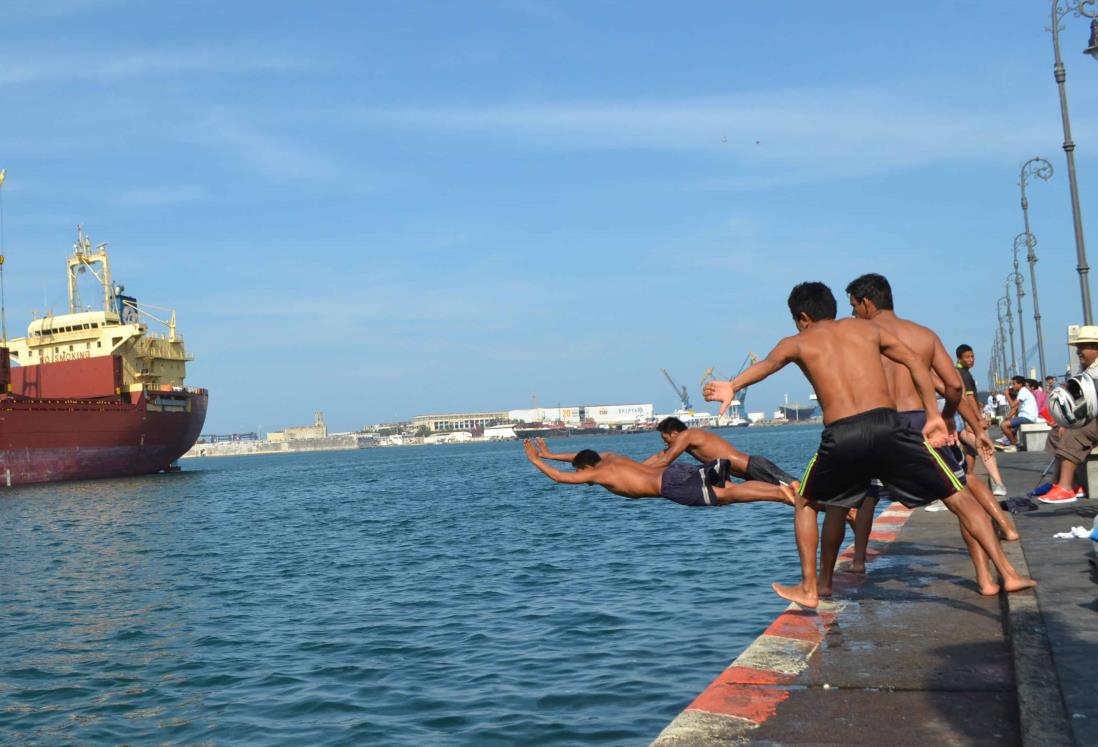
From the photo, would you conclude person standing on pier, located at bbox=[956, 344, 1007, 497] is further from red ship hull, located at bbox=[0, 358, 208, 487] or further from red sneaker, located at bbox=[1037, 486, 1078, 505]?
red ship hull, located at bbox=[0, 358, 208, 487]

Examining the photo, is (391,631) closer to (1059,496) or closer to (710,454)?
(710,454)

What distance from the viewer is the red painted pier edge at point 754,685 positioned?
154 inches

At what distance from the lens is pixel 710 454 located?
301 inches

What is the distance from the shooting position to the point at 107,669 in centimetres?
932

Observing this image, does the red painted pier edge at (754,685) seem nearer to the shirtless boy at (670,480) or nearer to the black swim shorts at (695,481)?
the shirtless boy at (670,480)

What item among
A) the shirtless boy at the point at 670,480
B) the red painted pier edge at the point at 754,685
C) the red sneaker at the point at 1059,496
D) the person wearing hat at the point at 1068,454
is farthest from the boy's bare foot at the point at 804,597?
the red sneaker at the point at 1059,496

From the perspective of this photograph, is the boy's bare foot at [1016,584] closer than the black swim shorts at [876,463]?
No

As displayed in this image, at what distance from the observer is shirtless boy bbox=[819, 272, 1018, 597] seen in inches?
222

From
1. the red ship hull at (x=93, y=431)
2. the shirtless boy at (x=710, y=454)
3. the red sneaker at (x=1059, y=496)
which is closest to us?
the shirtless boy at (x=710, y=454)

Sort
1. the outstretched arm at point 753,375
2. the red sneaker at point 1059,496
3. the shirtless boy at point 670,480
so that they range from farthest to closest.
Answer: the red sneaker at point 1059,496 → the shirtless boy at point 670,480 → the outstretched arm at point 753,375

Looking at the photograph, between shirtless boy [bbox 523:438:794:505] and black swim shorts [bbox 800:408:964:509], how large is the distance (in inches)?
52.0

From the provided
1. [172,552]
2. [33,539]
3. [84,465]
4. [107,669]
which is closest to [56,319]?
[84,465]

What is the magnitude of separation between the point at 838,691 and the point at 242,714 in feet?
15.9

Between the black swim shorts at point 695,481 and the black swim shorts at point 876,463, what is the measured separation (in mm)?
1771
